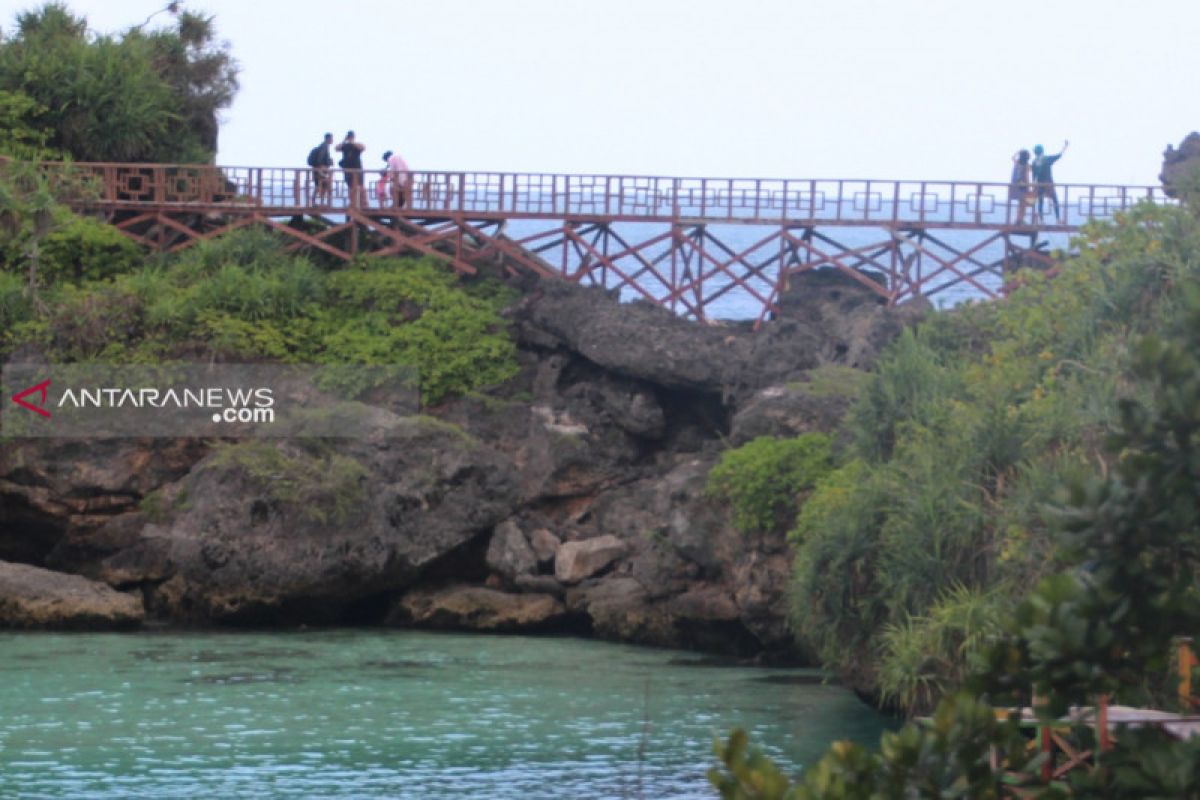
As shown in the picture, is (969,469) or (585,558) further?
(585,558)

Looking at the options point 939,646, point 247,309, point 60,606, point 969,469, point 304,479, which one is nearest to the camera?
point 939,646

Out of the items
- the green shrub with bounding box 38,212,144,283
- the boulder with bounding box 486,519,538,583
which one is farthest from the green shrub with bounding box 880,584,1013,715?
the green shrub with bounding box 38,212,144,283

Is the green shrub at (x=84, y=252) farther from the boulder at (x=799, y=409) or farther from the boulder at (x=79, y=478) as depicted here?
the boulder at (x=799, y=409)

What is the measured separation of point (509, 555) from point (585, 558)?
3.05 ft

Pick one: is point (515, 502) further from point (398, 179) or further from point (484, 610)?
point (398, 179)

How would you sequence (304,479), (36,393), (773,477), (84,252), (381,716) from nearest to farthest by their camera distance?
(381,716)
(773,477)
(304,479)
(36,393)
(84,252)

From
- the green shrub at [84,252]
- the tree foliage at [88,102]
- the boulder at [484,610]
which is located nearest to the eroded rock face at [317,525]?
the boulder at [484,610]

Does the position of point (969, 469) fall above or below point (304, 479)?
above

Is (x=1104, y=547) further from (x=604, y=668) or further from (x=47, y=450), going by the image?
(x=47, y=450)

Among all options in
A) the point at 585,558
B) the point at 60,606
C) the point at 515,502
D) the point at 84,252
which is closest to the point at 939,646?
the point at 585,558

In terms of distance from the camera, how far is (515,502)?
2250 cm

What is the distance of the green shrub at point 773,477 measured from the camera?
19.5 meters

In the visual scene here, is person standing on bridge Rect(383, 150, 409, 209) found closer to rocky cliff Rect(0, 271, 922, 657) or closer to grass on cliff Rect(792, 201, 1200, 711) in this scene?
rocky cliff Rect(0, 271, 922, 657)

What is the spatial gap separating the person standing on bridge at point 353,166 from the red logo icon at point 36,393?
4963 mm
